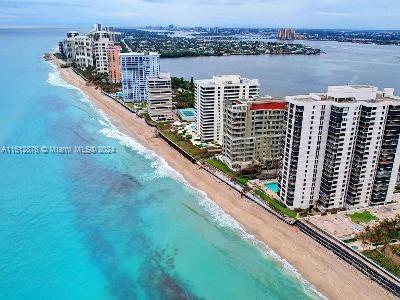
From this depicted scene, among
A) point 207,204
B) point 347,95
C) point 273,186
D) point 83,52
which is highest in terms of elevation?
point 347,95

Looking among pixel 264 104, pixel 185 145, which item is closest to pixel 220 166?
pixel 264 104

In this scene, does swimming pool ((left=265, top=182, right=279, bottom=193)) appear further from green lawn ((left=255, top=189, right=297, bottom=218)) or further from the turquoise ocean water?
the turquoise ocean water

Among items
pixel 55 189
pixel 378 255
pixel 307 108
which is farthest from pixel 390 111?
pixel 55 189

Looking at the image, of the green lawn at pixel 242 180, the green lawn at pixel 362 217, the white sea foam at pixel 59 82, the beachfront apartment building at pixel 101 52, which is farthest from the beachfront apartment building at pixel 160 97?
the beachfront apartment building at pixel 101 52

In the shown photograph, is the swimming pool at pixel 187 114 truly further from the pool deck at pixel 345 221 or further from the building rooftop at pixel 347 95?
the pool deck at pixel 345 221

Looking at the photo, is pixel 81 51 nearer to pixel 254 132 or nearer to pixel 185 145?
pixel 185 145

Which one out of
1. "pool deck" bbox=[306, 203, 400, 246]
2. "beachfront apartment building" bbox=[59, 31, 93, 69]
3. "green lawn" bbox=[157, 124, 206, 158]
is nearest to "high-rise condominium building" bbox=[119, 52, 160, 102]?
"green lawn" bbox=[157, 124, 206, 158]
